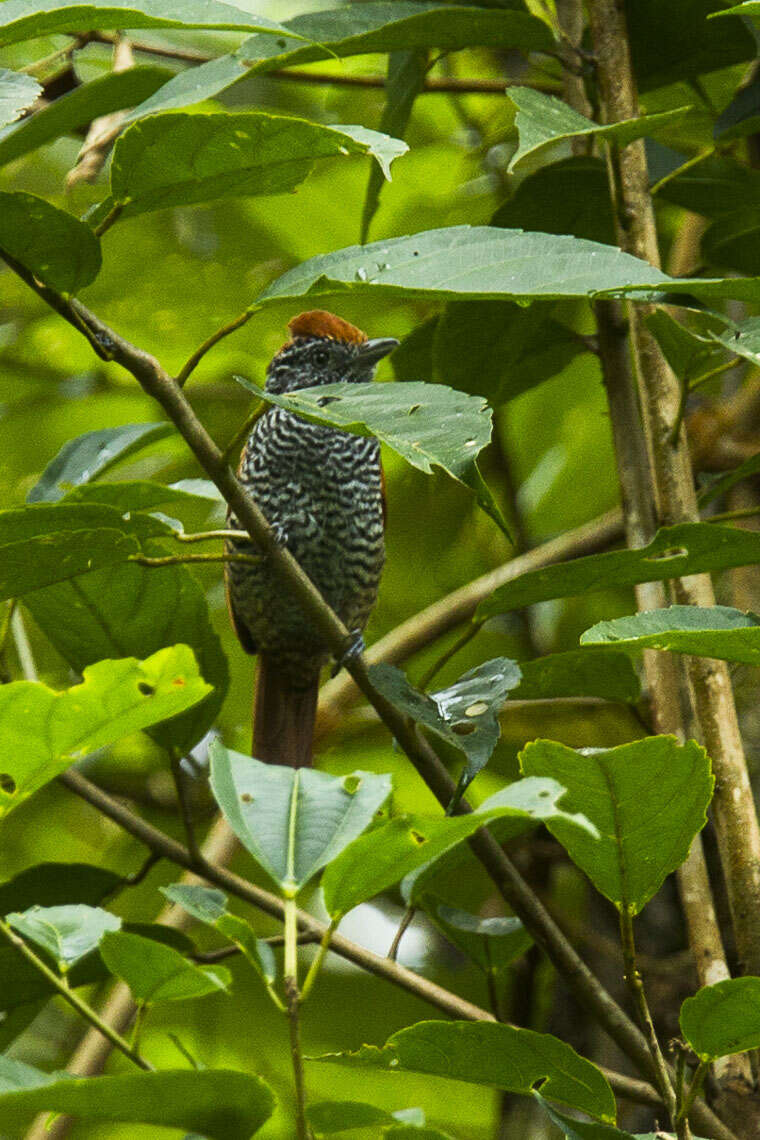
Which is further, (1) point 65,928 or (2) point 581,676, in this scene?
(2) point 581,676

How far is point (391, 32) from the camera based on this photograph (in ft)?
5.48

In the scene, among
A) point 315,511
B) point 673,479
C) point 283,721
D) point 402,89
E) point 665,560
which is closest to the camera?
point 665,560

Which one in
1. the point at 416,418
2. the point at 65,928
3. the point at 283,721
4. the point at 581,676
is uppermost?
the point at 416,418

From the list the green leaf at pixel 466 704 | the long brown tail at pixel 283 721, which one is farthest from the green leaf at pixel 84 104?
the long brown tail at pixel 283 721

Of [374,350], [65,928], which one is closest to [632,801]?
[65,928]

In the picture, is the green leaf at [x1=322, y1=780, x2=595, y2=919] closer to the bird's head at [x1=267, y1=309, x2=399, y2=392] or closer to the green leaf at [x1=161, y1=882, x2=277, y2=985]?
the green leaf at [x1=161, y1=882, x2=277, y2=985]

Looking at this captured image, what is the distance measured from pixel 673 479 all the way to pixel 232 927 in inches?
37.9

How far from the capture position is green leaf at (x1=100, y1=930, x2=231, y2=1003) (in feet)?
2.96

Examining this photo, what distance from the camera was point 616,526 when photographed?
7.73 ft

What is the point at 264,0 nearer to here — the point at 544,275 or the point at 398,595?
the point at 398,595

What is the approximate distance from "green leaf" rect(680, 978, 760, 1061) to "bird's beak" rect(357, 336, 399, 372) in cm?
172

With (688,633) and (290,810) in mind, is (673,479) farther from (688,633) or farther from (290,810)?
(290,810)

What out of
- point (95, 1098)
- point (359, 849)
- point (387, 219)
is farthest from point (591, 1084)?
point (387, 219)

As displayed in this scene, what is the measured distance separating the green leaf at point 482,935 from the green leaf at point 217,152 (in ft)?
3.14
